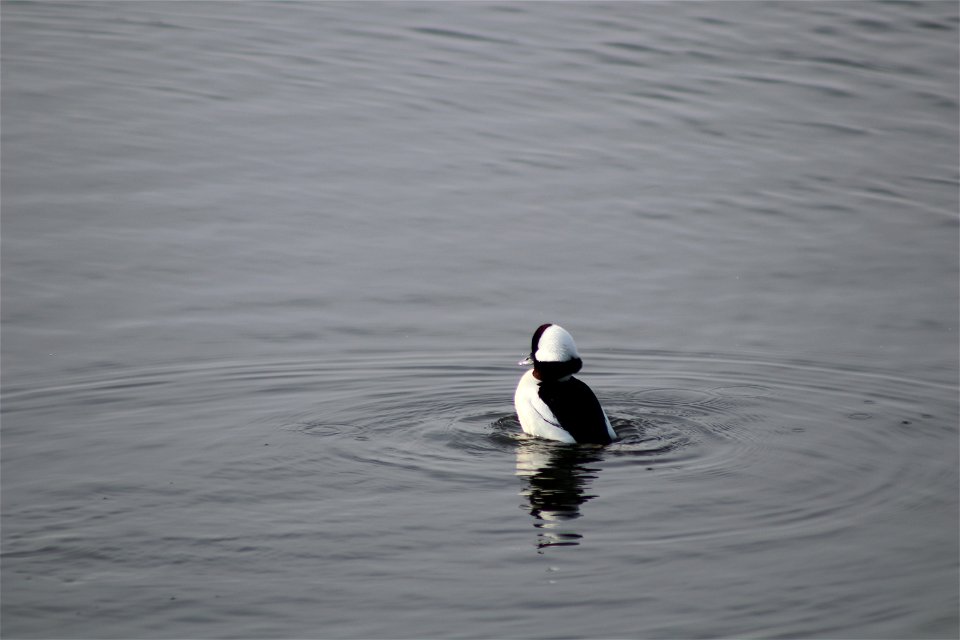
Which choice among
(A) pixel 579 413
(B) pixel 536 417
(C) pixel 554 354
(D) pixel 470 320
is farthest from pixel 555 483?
(D) pixel 470 320

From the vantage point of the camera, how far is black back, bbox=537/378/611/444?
425 inches

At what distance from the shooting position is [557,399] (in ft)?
36.1

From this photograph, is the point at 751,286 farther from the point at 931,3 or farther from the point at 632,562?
the point at 931,3

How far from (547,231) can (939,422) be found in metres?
6.40

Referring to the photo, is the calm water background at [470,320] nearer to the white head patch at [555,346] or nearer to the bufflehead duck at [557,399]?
the bufflehead duck at [557,399]

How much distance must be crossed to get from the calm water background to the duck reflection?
0.04 m

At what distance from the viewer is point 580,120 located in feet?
70.0

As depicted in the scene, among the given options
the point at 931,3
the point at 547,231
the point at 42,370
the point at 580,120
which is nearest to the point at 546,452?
the point at 42,370

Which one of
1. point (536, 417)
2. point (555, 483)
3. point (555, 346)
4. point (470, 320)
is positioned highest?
point (555, 346)

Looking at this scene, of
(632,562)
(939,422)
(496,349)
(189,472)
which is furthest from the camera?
(496,349)

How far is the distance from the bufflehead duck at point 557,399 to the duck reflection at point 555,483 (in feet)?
0.40

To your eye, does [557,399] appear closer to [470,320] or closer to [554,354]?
[554,354]

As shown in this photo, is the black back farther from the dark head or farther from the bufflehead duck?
the dark head

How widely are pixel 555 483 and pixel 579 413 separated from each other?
86cm
